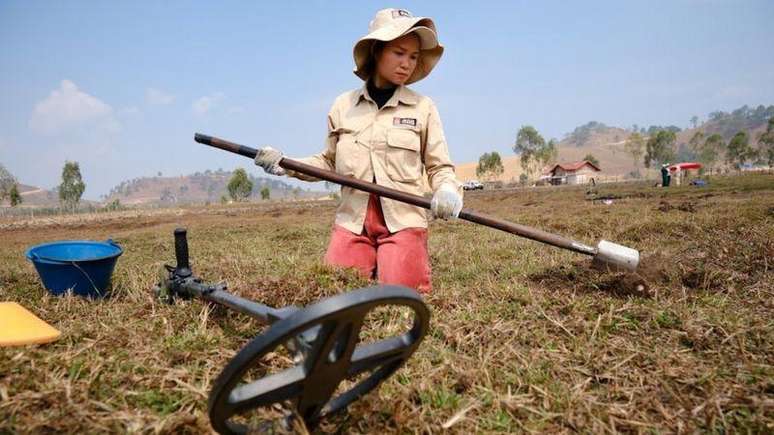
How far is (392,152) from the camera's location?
3859mm

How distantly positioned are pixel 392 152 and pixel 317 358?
9.02ft

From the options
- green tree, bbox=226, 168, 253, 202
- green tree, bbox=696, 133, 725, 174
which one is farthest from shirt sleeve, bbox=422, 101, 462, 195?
green tree, bbox=696, 133, 725, 174

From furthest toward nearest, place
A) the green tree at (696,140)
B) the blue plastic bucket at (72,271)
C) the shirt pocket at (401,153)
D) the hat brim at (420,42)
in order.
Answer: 1. the green tree at (696,140)
2. the shirt pocket at (401,153)
3. the hat brim at (420,42)
4. the blue plastic bucket at (72,271)

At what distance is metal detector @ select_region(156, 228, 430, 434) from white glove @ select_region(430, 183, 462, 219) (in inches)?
73.4

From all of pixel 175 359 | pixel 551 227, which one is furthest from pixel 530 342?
pixel 551 227

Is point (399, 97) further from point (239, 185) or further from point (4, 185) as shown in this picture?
point (239, 185)

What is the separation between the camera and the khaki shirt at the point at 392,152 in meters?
3.84

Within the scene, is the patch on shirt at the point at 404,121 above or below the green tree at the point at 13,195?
below

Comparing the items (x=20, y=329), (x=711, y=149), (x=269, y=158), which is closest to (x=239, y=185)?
(x=269, y=158)

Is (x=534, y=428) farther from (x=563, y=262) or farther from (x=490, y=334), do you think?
(x=563, y=262)

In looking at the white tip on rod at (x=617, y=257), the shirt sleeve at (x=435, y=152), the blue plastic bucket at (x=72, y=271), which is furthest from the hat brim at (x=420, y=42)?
the blue plastic bucket at (x=72, y=271)

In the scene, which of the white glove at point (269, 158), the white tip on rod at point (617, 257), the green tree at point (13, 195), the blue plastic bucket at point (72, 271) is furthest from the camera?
the green tree at point (13, 195)

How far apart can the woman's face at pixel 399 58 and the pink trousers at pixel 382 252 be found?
1055 millimetres

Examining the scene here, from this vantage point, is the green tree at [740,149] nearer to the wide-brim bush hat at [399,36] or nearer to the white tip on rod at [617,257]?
the white tip on rod at [617,257]
